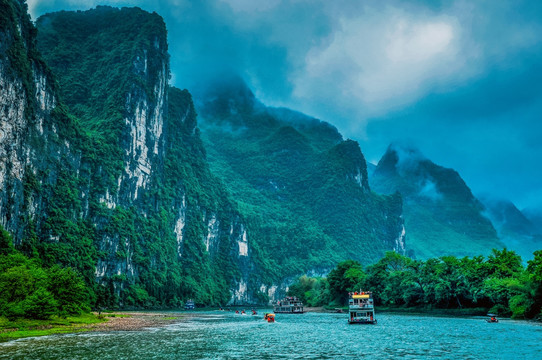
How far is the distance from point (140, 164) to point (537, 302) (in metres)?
146

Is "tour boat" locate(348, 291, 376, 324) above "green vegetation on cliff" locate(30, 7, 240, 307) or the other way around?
the other way around

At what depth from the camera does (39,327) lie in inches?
1967

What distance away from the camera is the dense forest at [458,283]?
67250 mm

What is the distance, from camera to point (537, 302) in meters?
65.4

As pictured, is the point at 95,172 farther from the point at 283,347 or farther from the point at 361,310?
the point at 283,347

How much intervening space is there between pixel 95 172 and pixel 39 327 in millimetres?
103957

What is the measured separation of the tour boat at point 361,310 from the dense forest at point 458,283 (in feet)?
72.7

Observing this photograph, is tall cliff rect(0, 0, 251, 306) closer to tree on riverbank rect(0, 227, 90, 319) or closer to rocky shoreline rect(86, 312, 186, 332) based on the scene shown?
rocky shoreline rect(86, 312, 186, 332)

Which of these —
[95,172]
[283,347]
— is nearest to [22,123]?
[95,172]

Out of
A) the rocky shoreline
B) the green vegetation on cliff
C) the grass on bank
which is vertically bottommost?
the rocky shoreline

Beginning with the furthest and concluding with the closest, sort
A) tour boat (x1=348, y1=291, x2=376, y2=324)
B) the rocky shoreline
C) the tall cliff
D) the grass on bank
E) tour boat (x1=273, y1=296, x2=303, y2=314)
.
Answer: tour boat (x1=273, y1=296, x2=303, y2=314) < the tall cliff < tour boat (x1=348, y1=291, x2=376, y2=324) < the rocky shoreline < the grass on bank

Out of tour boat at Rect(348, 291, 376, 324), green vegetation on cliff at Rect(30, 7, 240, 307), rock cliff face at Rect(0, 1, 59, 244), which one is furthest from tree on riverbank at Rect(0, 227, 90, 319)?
green vegetation on cliff at Rect(30, 7, 240, 307)

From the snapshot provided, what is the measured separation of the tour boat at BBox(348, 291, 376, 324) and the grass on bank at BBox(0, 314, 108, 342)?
1558 inches

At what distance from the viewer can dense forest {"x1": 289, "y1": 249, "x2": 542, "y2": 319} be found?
6725 centimetres
